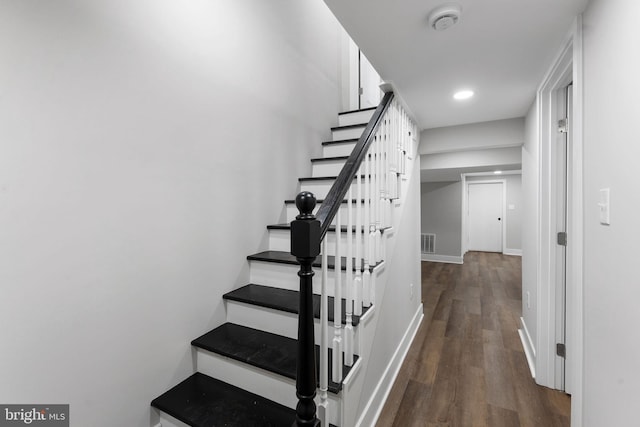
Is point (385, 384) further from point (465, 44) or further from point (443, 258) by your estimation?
point (443, 258)

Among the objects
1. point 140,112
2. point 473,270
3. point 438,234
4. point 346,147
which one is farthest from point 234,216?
point 438,234

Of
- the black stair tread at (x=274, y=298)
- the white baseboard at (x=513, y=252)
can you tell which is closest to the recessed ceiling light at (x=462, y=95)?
the black stair tread at (x=274, y=298)

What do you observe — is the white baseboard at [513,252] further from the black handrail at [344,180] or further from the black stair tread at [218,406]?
the black stair tread at [218,406]

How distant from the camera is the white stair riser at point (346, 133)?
295cm

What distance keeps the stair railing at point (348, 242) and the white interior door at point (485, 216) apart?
624 cm

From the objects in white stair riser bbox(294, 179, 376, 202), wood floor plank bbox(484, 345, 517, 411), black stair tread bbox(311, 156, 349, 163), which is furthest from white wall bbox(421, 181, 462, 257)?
white stair riser bbox(294, 179, 376, 202)

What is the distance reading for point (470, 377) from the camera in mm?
2176

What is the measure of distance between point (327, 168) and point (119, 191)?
1.73 m

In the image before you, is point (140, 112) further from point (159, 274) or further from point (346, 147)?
point (346, 147)

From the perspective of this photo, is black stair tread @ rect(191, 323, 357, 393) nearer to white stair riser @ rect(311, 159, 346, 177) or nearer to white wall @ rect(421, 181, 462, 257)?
white stair riser @ rect(311, 159, 346, 177)

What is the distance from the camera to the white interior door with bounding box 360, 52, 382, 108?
13.4 feet

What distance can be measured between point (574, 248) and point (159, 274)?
78.3 inches

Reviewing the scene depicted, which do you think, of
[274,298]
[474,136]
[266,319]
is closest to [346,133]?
[474,136]

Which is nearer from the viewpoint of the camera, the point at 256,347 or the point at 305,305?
the point at 305,305
